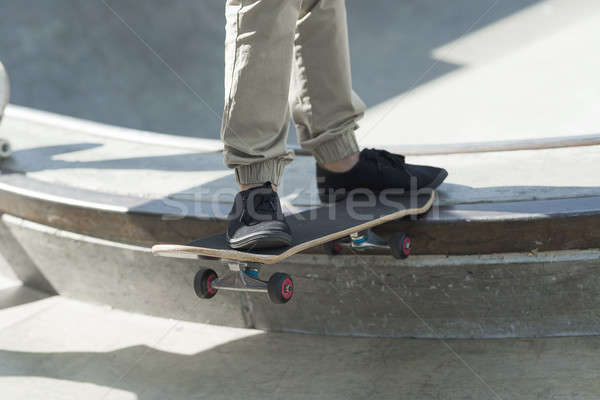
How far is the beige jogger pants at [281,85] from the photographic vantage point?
163 centimetres

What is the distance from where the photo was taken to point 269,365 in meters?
2.04

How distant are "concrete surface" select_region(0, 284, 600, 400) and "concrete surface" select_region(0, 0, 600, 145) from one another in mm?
2711

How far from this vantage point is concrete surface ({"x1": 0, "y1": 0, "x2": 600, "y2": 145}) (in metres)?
4.89

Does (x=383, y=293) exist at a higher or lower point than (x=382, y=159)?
lower

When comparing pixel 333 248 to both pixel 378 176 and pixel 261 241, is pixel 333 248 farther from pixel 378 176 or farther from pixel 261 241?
pixel 261 241

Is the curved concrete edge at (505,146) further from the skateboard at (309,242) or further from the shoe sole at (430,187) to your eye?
the skateboard at (309,242)

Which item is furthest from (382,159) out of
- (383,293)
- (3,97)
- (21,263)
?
(3,97)

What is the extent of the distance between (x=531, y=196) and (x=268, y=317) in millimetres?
1074

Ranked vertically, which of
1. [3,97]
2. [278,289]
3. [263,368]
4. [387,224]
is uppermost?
[3,97]

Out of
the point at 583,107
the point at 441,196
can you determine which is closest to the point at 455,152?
the point at 441,196

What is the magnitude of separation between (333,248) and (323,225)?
6.9 inches

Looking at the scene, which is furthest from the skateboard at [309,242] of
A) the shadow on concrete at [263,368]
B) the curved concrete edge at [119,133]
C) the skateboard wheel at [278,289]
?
the curved concrete edge at [119,133]

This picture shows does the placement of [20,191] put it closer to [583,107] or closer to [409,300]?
[409,300]

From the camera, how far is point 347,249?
2041 mm
